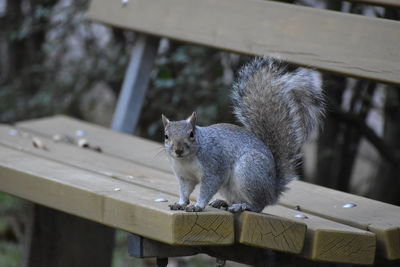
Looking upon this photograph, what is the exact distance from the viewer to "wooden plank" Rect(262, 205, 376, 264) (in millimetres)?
1429

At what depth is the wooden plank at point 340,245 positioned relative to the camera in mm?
1429

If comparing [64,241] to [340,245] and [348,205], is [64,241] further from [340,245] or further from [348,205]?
[340,245]

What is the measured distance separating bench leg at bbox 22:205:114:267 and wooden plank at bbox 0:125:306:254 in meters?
0.21

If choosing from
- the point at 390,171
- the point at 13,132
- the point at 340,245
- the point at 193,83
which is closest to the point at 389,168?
the point at 390,171

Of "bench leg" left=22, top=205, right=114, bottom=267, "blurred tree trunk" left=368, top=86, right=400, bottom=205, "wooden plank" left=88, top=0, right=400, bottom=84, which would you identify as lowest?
"bench leg" left=22, top=205, right=114, bottom=267

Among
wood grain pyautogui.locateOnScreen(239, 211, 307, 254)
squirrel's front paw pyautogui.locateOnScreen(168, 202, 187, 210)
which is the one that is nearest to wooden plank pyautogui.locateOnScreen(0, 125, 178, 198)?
squirrel's front paw pyautogui.locateOnScreen(168, 202, 187, 210)

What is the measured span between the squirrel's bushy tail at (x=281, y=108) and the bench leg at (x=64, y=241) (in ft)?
2.72

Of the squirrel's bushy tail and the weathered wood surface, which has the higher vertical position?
the squirrel's bushy tail

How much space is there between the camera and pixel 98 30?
13.5 feet

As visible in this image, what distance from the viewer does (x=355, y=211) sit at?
168 cm

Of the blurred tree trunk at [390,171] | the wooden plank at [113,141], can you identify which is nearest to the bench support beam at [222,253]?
the wooden plank at [113,141]

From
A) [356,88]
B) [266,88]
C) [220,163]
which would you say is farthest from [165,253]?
[356,88]

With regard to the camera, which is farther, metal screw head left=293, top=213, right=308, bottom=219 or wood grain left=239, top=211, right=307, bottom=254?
metal screw head left=293, top=213, right=308, bottom=219

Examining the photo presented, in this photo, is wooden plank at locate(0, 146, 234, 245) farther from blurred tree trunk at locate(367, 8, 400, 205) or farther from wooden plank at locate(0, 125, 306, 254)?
blurred tree trunk at locate(367, 8, 400, 205)
